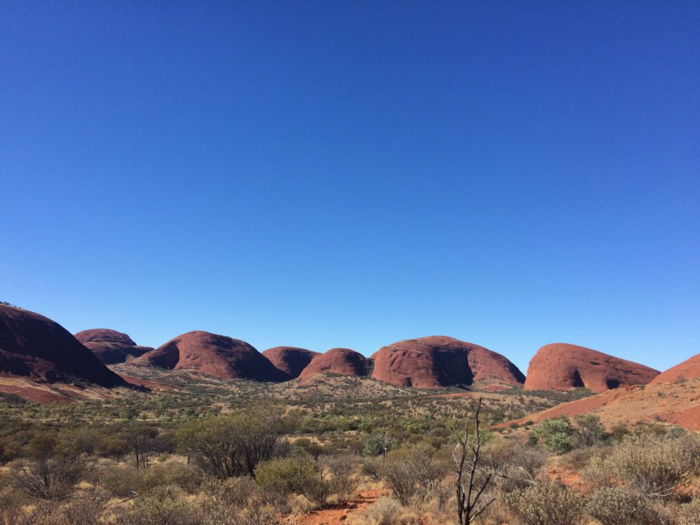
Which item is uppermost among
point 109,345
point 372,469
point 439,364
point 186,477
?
point 439,364

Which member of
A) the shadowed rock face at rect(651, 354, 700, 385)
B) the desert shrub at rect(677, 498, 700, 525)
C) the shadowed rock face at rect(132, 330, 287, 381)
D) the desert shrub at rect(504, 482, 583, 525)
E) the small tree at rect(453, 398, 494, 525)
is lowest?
the shadowed rock face at rect(132, 330, 287, 381)

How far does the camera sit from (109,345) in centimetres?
12375

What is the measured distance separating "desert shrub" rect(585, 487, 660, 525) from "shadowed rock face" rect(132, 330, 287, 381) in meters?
115

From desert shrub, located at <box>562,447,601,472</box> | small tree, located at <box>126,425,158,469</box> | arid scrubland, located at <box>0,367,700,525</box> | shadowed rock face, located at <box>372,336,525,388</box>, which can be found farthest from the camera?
shadowed rock face, located at <box>372,336,525,388</box>

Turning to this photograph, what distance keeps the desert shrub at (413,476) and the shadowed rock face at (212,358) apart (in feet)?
357

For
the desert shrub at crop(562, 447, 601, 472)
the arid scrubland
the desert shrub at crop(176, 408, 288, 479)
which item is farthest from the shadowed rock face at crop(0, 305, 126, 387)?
the desert shrub at crop(562, 447, 601, 472)

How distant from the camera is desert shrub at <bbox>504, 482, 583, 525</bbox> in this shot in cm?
678

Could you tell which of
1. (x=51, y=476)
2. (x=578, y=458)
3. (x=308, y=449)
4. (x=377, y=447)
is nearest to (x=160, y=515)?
(x=51, y=476)

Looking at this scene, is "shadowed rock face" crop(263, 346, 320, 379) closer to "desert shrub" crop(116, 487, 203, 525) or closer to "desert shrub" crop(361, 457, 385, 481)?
"desert shrub" crop(361, 457, 385, 481)

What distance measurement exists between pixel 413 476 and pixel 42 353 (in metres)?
84.9

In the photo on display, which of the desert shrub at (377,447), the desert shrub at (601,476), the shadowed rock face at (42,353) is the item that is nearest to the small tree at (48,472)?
the desert shrub at (377,447)

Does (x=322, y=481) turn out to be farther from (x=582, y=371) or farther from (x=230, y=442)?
(x=582, y=371)

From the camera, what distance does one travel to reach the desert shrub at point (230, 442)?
538 inches

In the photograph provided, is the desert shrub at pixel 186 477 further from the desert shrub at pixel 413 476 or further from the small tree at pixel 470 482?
the small tree at pixel 470 482
